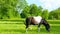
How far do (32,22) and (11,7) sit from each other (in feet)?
212

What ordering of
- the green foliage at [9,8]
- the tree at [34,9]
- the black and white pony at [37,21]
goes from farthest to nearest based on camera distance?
the tree at [34,9]
the green foliage at [9,8]
the black and white pony at [37,21]

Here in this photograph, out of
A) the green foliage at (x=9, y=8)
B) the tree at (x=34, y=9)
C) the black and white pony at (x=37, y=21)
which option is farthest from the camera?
the tree at (x=34, y=9)

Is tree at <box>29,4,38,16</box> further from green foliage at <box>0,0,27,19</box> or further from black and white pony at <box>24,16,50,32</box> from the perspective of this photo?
black and white pony at <box>24,16,50,32</box>

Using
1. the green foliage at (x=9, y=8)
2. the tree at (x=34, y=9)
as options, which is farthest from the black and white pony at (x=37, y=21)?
the tree at (x=34, y=9)

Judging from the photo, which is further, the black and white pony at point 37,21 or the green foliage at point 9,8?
the green foliage at point 9,8

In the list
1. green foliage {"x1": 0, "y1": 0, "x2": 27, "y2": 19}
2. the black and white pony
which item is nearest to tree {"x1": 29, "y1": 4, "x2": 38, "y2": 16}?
green foliage {"x1": 0, "y1": 0, "x2": 27, "y2": 19}

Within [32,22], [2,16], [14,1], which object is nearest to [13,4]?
[14,1]

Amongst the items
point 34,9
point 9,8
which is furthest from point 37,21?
point 34,9

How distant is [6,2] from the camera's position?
8831 cm

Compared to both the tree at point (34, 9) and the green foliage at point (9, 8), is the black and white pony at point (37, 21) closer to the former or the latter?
the green foliage at point (9, 8)

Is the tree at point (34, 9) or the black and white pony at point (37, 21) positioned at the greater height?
the tree at point (34, 9)

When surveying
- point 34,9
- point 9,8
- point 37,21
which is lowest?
point 37,21

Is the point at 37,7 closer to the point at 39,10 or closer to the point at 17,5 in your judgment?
the point at 39,10

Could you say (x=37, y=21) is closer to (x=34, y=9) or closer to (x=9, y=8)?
(x=9, y=8)
